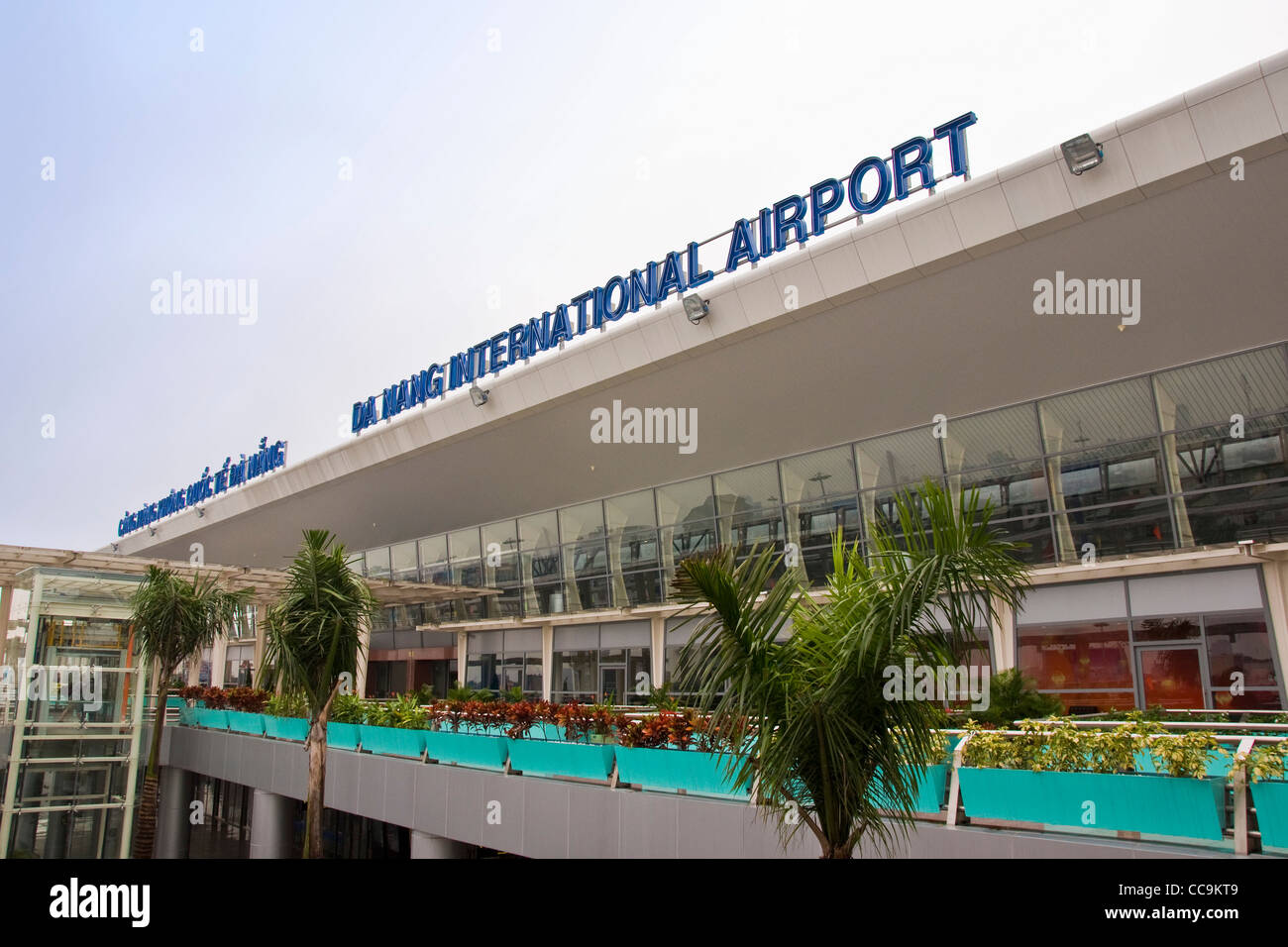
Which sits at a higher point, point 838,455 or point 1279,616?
point 838,455

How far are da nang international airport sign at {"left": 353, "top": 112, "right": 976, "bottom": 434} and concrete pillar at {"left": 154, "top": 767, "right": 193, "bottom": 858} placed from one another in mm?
11760

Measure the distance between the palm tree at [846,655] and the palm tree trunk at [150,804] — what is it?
17943mm

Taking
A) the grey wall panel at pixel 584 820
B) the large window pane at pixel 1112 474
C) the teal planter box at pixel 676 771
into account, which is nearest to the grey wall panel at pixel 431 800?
the grey wall panel at pixel 584 820

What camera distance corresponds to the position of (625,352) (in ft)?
63.2

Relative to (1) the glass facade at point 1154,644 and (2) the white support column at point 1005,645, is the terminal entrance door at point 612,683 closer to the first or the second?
(2) the white support column at point 1005,645

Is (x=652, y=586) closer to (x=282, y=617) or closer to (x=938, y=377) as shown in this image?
(x=938, y=377)

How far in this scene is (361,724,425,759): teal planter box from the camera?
15.0 metres

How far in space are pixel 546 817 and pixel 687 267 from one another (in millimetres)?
11047

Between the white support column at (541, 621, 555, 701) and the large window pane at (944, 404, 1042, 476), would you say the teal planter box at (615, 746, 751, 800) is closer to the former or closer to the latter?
the large window pane at (944, 404, 1042, 476)

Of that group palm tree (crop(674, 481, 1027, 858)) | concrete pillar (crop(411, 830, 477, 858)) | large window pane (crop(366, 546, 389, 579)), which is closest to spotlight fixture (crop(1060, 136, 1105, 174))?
palm tree (crop(674, 481, 1027, 858))

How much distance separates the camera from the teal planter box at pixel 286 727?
18.6 metres

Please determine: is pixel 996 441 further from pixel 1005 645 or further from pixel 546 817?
pixel 546 817
